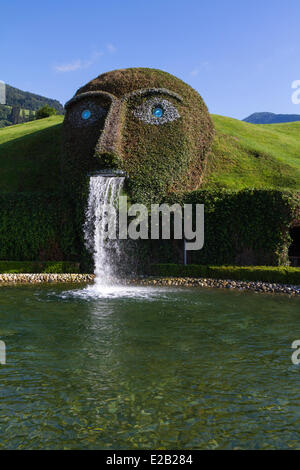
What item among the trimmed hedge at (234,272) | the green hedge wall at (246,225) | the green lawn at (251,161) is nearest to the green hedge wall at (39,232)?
the trimmed hedge at (234,272)

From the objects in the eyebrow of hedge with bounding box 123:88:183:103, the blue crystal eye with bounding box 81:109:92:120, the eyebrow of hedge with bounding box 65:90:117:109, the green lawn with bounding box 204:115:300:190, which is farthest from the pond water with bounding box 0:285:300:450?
the green lawn with bounding box 204:115:300:190

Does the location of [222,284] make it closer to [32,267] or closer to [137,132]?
[32,267]

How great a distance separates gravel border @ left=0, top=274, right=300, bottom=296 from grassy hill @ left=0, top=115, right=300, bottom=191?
36.4 ft

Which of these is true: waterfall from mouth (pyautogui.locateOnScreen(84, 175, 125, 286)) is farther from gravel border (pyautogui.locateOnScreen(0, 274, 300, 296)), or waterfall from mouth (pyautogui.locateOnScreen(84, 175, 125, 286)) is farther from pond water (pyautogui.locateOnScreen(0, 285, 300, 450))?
pond water (pyautogui.locateOnScreen(0, 285, 300, 450))

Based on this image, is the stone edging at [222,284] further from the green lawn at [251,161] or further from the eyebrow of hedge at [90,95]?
the eyebrow of hedge at [90,95]

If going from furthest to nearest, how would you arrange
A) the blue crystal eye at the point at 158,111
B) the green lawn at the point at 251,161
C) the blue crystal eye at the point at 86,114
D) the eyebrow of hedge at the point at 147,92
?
the green lawn at the point at 251,161, the blue crystal eye at the point at 86,114, the blue crystal eye at the point at 158,111, the eyebrow of hedge at the point at 147,92

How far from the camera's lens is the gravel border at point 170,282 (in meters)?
19.5

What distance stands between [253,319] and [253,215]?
11049mm

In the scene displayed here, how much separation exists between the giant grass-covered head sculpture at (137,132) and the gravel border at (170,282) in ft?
19.4

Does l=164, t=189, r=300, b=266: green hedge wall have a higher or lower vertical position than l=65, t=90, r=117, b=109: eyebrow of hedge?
lower

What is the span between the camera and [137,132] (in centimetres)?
2730

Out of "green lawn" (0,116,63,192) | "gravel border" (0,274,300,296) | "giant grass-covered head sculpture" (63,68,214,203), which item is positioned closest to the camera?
"gravel border" (0,274,300,296)

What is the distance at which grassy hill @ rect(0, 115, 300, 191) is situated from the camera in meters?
32.9
